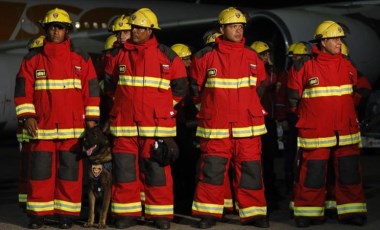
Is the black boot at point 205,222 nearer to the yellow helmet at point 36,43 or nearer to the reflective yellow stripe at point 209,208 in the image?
the reflective yellow stripe at point 209,208

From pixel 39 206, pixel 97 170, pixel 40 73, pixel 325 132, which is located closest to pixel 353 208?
pixel 325 132

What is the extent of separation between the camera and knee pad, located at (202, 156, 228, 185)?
9.50 meters

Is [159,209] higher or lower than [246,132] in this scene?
lower

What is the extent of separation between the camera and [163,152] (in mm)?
9461

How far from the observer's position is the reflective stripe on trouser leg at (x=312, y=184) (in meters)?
9.63

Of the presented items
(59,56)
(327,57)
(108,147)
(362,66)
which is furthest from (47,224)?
(362,66)

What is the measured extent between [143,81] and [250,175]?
1221 millimetres

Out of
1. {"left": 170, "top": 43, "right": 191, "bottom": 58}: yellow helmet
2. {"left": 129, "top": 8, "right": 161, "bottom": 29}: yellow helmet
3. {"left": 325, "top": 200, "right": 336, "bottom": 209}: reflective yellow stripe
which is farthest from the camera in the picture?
{"left": 170, "top": 43, "right": 191, "bottom": 58}: yellow helmet

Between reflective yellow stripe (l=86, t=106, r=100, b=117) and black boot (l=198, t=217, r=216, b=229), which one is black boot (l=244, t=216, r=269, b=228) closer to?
black boot (l=198, t=217, r=216, b=229)

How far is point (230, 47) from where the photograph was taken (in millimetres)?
9633

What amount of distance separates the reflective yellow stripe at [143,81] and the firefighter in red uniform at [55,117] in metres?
0.32

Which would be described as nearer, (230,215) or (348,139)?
(348,139)

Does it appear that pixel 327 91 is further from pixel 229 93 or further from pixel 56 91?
pixel 56 91

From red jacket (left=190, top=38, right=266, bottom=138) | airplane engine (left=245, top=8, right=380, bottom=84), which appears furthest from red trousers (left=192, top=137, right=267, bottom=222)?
airplane engine (left=245, top=8, right=380, bottom=84)
